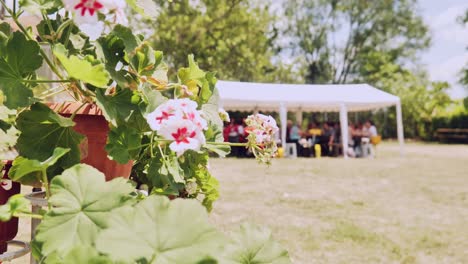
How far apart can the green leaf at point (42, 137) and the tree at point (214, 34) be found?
16981 mm

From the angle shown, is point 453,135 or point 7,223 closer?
point 7,223

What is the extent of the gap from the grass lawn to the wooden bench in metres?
19.5

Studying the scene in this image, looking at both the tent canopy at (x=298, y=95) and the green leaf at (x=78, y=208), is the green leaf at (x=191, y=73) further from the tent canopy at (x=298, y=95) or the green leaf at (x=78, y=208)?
the tent canopy at (x=298, y=95)

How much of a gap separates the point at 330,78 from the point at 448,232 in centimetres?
3114

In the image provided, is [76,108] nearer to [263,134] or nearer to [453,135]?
[263,134]

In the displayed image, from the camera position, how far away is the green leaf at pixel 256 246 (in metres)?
0.93

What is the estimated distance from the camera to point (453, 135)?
26.4 metres

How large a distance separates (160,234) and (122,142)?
0.54 meters

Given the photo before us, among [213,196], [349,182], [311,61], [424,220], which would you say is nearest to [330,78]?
[311,61]

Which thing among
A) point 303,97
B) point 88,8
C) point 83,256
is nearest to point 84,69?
point 88,8

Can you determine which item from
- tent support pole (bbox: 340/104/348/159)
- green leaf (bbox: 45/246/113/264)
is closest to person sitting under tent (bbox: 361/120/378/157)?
tent support pole (bbox: 340/104/348/159)

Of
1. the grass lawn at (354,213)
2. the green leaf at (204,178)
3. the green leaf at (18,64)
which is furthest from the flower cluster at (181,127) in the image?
the grass lawn at (354,213)

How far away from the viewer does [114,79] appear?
1.06 meters

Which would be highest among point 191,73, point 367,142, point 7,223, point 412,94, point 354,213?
point 412,94
